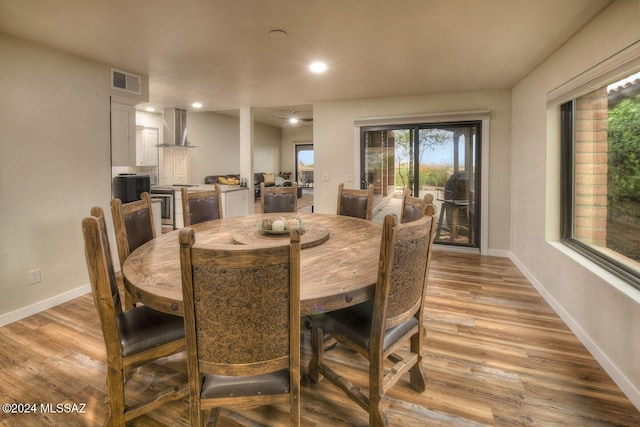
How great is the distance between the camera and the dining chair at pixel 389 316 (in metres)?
1.33

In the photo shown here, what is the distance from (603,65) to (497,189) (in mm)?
2521

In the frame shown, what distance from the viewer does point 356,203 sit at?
11.0 feet

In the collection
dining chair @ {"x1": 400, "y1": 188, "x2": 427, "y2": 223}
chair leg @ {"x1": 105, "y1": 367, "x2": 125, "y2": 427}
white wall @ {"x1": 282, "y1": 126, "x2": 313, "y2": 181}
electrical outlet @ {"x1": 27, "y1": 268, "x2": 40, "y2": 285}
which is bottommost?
chair leg @ {"x1": 105, "y1": 367, "x2": 125, "y2": 427}

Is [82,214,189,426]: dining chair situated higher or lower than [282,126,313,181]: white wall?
lower

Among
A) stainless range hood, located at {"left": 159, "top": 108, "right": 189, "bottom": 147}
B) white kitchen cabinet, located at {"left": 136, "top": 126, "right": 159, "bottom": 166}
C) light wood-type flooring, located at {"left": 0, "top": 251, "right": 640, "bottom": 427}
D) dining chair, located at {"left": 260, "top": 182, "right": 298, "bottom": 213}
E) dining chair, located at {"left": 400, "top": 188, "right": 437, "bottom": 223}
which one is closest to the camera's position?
light wood-type flooring, located at {"left": 0, "top": 251, "right": 640, "bottom": 427}

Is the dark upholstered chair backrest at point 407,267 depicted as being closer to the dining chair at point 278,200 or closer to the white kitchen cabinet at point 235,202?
the dining chair at point 278,200

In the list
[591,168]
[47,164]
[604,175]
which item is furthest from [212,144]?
[604,175]

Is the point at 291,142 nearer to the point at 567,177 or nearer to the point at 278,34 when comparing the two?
the point at 278,34

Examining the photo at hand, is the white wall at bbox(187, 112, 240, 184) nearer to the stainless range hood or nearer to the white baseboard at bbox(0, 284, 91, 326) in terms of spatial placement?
the stainless range hood

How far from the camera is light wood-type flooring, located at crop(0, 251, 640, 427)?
62.8 inches

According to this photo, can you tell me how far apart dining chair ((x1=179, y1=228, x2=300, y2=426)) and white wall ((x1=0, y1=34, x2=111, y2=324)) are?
256cm

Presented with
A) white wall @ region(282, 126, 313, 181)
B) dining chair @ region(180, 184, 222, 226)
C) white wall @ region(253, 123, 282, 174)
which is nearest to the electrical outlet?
dining chair @ region(180, 184, 222, 226)

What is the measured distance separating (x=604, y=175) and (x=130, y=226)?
3237 mm

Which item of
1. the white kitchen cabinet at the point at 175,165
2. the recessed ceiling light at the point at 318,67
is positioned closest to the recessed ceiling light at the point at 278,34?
the recessed ceiling light at the point at 318,67
